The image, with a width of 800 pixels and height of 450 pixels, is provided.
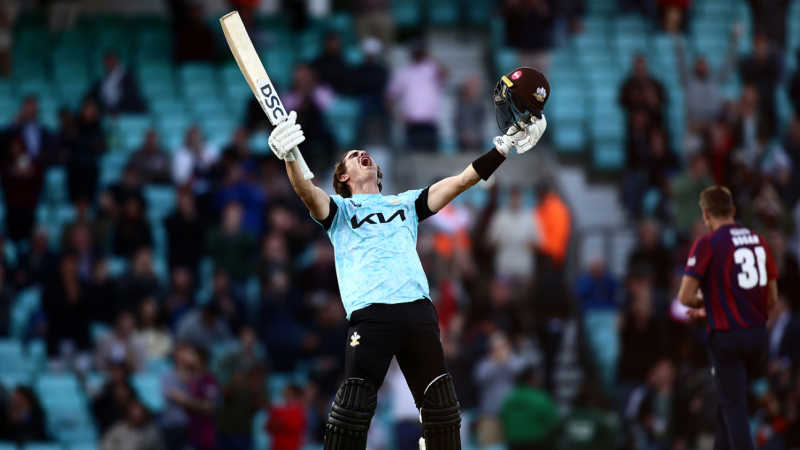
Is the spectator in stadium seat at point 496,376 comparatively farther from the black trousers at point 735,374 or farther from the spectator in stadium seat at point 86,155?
the black trousers at point 735,374

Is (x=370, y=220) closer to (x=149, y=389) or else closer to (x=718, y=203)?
(x=718, y=203)

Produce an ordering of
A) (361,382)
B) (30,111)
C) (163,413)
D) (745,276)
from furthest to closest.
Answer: (30,111) < (163,413) < (745,276) < (361,382)

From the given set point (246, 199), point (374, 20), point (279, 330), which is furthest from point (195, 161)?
point (374, 20)

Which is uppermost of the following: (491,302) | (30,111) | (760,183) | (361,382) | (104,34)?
(104,34)

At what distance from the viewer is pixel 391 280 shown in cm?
940

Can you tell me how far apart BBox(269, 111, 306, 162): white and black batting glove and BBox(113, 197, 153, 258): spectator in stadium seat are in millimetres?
9934

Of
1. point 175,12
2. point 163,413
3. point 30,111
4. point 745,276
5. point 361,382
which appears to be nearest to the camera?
point 361,382

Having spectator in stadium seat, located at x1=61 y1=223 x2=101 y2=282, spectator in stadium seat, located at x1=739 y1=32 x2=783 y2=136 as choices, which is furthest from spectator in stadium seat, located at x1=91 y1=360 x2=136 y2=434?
spectator in stadium seat, located at x1=739 y1=32 x2=783 y2=136

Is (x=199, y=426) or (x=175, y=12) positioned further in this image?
(x=175, y=12)

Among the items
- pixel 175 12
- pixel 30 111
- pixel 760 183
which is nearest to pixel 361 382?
pixel 760 183

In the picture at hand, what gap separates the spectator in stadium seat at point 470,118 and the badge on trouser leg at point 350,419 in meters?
11.9

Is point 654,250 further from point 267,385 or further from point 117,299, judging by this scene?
point 117,299

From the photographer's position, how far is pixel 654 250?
1833cm

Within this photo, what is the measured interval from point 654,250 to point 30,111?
8674mm
